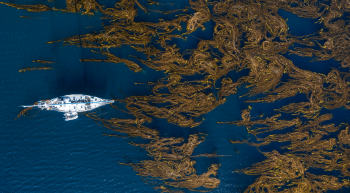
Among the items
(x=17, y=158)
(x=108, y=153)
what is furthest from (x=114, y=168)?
(x=17, y=158)

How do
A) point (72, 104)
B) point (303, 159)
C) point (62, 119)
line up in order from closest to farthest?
point (72, 104) < point (62, 119) < point (303, 159)

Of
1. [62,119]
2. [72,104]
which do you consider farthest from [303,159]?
[62,119]

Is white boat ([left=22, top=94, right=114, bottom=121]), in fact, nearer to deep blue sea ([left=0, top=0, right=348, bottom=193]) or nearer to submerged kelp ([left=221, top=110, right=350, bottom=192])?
deep blue sea ([left=0, top=0, right=348, bottom=193])

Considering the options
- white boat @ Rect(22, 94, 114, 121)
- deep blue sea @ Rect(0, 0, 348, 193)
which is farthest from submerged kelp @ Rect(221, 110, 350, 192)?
white boat @ Rect(22, 94, 114, 121)

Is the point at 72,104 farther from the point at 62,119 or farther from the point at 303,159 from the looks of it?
the point at 303,159

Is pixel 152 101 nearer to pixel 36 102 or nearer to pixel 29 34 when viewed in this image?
pixel 36 102

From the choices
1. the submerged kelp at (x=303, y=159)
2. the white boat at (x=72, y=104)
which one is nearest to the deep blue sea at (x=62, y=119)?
the white boat at (x=72, y=104)

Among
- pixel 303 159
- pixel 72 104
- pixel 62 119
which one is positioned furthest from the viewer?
pixel 303 159
